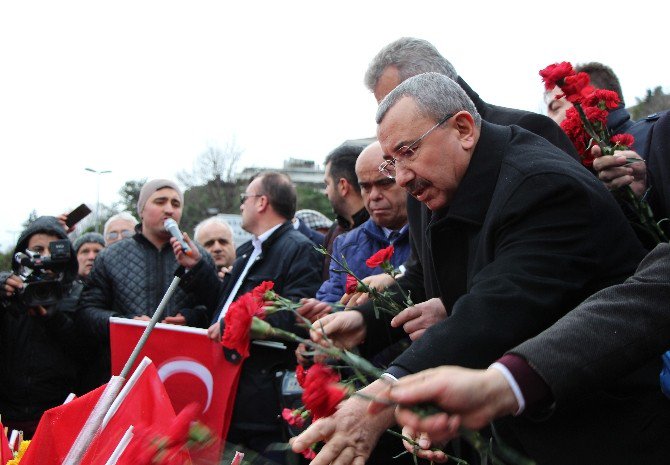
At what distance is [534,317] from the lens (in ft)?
5.42

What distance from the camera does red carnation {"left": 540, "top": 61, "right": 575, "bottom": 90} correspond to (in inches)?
92.0

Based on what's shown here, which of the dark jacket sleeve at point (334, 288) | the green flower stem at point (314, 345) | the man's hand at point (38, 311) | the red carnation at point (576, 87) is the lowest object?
the dark jacket sleeve at point (334, 288)

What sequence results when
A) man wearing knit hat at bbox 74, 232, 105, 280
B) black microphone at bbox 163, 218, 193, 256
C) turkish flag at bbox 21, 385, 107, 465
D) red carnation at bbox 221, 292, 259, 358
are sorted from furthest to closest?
man wearing knit hat at bbox 74, 232, 105, 280 → black microphone at bbox 163, 218, 193, 256 → turkish flag at bbox 21, 385, 107, 465 → red carnation at bbox 221, 292, 259, 358

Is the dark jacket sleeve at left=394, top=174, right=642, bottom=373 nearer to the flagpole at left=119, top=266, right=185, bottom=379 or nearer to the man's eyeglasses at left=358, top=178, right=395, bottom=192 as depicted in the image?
the flagpole at left=119, top=266, right=185, bottom=379

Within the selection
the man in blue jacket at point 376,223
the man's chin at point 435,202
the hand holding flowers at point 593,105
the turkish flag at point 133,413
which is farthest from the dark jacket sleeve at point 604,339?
the man in blue jacket at point 376,223

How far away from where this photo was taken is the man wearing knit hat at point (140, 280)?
14.8 feet

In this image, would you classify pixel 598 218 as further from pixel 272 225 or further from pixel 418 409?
pixel 272 225

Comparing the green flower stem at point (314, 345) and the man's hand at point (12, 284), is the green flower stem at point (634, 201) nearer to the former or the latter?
the green flower stem at point (314, 345)

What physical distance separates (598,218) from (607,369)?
60 cm

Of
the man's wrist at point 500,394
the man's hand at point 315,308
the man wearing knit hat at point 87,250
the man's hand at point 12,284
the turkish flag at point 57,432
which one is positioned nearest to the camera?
the man's wrist at point 500,394

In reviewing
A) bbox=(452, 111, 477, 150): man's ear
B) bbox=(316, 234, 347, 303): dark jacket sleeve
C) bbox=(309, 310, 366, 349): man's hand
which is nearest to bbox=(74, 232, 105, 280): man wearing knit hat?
bbox=(316, 234, 347, 303): dark jacket sleeve

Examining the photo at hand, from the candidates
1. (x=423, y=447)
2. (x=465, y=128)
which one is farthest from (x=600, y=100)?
(x=423, y=447)

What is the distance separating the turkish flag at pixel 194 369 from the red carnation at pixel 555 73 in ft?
7.84

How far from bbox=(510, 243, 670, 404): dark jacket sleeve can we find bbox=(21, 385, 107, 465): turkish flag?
1.22 m
